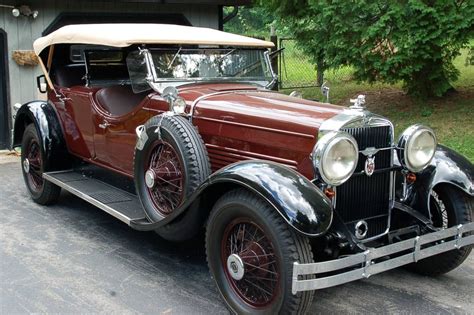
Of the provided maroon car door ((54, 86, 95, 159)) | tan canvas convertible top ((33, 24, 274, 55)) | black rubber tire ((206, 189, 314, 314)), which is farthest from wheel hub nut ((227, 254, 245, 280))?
maroon car door ((54, 86, 95, 159))

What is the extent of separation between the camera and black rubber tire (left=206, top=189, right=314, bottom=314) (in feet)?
10.1

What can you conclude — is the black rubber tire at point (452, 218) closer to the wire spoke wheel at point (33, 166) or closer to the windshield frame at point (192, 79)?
the windshield frame at point (192, 79)

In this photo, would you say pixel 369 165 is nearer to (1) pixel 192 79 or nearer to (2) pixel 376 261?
(2) pixel 376 261

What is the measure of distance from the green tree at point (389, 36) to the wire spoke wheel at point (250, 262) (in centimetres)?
508

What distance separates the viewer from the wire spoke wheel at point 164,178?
13.4 ft

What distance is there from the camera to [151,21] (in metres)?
10.1

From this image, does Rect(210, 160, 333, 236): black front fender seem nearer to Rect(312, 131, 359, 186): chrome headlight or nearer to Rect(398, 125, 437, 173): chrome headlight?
Rect(312, 131, 359, 186): chrome headlight

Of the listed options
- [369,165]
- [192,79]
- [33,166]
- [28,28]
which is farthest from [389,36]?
[28,28]

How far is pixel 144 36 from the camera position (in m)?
4.73

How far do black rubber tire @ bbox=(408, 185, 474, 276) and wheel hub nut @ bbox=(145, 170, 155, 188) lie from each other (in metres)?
2.18

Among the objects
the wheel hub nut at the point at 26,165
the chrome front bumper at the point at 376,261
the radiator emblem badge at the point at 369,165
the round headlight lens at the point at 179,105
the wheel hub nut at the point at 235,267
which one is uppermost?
the round headlight lens at the point at 179,105

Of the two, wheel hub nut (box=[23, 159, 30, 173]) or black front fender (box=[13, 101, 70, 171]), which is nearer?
black front fender (box=[13, 101, 70, 171])

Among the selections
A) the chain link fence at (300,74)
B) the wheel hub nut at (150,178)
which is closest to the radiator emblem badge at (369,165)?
the wheel hub nut at (150,178)

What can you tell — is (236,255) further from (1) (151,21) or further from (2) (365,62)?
(1) (151,21)
